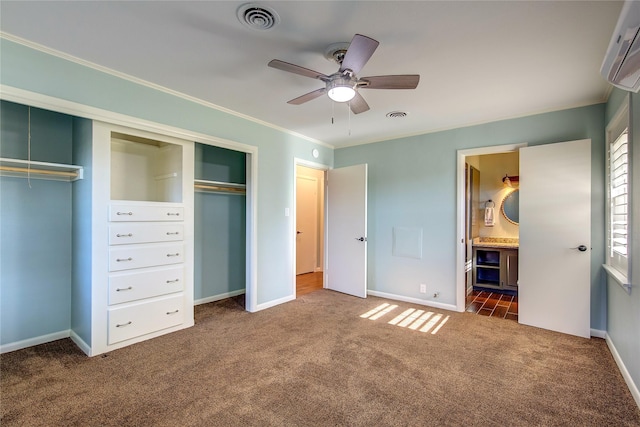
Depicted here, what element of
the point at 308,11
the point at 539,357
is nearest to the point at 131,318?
the point at 308,11

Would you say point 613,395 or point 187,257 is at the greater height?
point 187,257

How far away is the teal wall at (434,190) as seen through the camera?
123 inches

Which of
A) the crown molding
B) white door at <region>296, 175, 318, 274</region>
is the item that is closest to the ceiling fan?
the crown molding

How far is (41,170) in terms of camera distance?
277cm

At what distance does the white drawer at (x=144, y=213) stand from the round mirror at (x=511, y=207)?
16.7ft

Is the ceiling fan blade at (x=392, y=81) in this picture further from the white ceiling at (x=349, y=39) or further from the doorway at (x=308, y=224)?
the doorway at (x=308, y=224)

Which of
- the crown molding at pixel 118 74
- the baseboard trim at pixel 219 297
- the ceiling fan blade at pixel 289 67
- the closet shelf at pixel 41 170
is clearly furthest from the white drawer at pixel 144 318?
the ceiling fan blade at pixel 289 67

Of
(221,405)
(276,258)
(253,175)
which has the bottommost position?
(221,405)

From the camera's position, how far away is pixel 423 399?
2.06m

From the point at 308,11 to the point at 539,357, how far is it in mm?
3311

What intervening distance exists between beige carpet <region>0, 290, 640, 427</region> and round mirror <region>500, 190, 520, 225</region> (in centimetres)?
240

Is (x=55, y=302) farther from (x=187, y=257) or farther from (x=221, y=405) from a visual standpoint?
(x=221, y=405)

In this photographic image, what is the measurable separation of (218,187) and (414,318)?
10.3 ft

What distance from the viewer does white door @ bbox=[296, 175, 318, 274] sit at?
643cm
